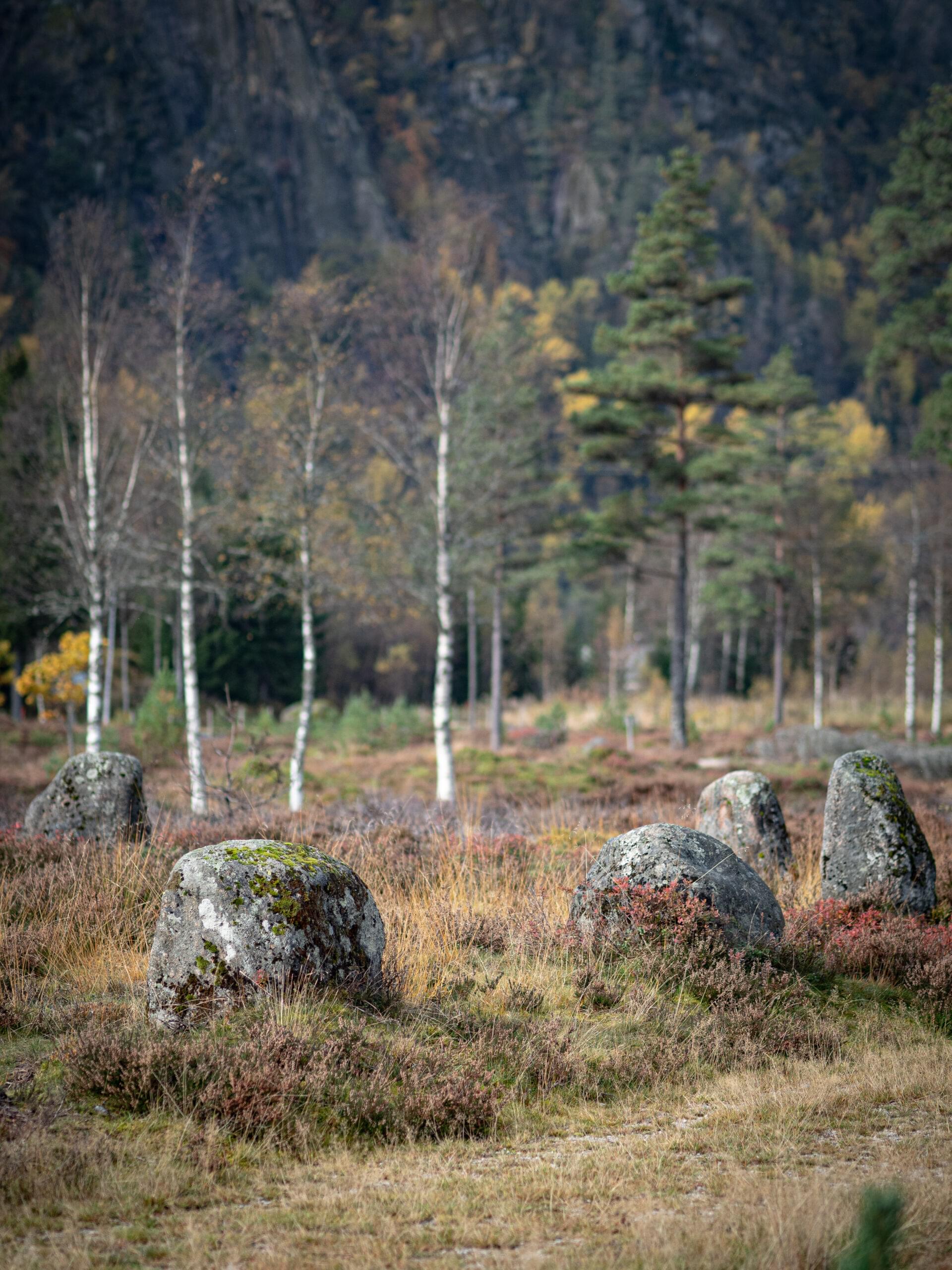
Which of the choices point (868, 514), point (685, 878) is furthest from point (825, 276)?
point (685, 878)

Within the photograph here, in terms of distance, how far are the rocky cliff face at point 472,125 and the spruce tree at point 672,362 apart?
4688 cm

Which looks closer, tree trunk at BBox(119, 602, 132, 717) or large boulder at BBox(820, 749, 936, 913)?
large boulder at BBox(820, 749, 936, 913)

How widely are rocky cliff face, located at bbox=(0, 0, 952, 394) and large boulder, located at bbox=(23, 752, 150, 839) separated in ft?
216

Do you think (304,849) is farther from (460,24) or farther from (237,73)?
(460,24)

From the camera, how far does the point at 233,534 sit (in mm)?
25203

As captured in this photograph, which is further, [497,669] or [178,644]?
[178,644]

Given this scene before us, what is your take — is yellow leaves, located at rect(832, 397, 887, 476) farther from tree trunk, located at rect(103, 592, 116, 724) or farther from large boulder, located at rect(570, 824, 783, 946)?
large boulder, located at rect(570, 824, 783, 946)

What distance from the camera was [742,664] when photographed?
41688 millimetres

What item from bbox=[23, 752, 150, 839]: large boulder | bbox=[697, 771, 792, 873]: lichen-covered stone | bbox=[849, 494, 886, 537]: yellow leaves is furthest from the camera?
bbox=[849, 494, 886, 537]: yellow leaves

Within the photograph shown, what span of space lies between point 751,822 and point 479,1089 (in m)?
5.17

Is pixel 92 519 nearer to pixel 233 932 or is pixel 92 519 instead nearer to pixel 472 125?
pixel 233 932

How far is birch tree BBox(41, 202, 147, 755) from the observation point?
15664mm

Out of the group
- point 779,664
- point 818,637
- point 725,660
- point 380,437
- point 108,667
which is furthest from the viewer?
point 725,660

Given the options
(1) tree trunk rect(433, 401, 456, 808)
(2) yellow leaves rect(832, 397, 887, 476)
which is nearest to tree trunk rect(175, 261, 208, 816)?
(1) tree trunk rect(433, 401, 456, 808)
